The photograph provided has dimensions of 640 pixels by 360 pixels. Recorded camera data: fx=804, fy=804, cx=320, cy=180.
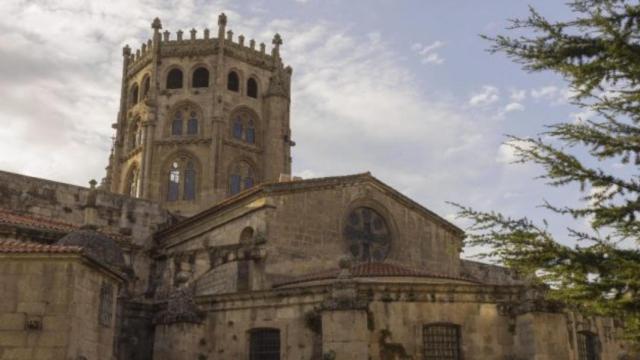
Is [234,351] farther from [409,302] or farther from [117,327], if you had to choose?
[409,302]

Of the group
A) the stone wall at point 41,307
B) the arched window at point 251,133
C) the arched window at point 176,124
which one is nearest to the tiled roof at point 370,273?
the stone wall at point 41,307

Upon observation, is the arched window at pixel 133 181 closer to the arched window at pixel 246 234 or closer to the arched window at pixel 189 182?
the arched window at pixel 189 182

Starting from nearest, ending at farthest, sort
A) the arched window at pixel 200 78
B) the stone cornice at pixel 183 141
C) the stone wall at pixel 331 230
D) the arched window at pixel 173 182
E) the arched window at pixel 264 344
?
the arched window at pixel 264 344, the stone wall at pixel 331 230, the arched window at pixel 173 182, the stone cornice at pixel 183 141, the arched window at pixel 200 78

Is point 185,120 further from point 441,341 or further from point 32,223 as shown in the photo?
point 441,341

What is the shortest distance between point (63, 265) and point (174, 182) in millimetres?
29556

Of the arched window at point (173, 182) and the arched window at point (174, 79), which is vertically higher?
the arched window at point (174, 79)

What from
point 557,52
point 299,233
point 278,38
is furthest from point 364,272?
point 278,38

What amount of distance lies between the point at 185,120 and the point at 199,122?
0.95 meters

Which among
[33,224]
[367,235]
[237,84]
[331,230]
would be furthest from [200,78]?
[33,224]

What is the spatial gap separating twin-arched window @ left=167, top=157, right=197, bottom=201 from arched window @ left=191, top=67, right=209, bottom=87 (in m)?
4.65

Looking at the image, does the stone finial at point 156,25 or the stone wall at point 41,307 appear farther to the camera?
the stone finial at point 156,25

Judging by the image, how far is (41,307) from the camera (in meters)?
16.7

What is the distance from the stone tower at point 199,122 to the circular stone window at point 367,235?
17586mm

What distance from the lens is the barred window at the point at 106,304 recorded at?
18.5 metres
